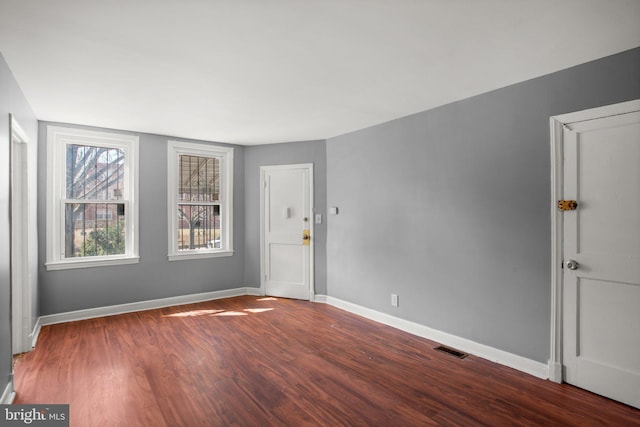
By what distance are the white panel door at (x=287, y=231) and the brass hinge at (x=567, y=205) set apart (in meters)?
3.34

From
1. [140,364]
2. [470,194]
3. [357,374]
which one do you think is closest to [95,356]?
[140,364]

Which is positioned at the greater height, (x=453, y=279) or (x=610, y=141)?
(x=610, y=141)

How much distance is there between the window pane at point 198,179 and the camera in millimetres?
5285

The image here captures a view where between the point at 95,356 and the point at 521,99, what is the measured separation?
463cm

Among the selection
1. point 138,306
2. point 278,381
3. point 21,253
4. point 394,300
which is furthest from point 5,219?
point 394,300

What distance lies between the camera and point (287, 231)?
5512 mm

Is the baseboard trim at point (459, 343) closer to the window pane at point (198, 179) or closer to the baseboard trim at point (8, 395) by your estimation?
the window pane at point (198, 179)

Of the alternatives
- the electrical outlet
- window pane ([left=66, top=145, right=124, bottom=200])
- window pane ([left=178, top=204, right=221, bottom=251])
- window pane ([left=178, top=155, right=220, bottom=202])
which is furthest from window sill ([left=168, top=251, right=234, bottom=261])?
the electrical outlet

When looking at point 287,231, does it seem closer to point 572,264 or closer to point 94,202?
point 94,202

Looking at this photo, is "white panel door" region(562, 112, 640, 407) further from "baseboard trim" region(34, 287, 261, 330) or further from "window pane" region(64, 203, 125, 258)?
"window pane" region(64, 203, 125, 258)

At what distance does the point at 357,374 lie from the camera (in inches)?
115

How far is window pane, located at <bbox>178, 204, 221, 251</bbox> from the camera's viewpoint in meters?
5.27

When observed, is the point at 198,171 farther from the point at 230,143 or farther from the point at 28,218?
the point at 28,218

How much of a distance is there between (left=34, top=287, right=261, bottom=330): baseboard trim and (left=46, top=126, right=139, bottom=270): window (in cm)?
60
